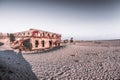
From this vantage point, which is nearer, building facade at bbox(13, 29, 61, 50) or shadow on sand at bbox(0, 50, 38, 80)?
shadow on sand at bbox(0, 50, 38, 80)

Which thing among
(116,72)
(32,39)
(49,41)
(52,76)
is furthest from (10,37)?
(116,72)

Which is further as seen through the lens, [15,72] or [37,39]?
[37,39]

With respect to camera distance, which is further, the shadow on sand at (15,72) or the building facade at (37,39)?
the building facade at (37,39)

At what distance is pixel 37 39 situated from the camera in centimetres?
2664

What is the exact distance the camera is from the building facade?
25.1m

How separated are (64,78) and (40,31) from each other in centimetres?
2039

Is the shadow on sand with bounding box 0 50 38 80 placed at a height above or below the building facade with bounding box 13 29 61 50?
A: below

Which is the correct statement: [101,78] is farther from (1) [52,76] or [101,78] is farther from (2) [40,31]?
(2) [40,31]

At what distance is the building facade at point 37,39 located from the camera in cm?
2508

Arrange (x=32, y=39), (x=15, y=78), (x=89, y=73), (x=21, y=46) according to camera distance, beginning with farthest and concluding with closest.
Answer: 1. (x=32, y=39)
2. (x=21, y=46)
3. (x=89, y=73)
4. (x=15, y=78)

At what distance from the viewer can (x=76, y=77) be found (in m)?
9.37

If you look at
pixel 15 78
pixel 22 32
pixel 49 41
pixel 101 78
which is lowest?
pixel 101 78

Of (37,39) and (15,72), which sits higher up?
(37,39)

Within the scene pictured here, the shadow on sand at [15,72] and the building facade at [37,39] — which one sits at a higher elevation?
the building facade at [37,39]
